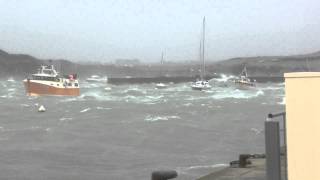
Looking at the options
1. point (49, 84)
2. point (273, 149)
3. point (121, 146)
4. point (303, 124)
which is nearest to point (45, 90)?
point (49, 84)

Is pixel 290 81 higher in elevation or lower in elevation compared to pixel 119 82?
lower

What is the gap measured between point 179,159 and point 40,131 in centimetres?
1634

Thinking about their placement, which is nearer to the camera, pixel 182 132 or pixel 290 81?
pixel 290 81

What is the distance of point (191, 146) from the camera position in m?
29.0

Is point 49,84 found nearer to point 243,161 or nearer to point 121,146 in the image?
point 121,146

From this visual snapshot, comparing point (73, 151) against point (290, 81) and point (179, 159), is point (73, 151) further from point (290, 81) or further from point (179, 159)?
point (290, 81)

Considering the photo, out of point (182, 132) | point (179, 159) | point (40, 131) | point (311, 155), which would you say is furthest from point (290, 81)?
point (40, 131)

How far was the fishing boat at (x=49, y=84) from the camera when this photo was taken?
3297 inches

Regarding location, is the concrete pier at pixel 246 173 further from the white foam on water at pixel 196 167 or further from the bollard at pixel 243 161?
the white foam on water at pixel 196 167

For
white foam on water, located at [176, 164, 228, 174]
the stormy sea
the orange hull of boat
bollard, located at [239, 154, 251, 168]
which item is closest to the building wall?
bollard, located at [239, 154, 251, 168]

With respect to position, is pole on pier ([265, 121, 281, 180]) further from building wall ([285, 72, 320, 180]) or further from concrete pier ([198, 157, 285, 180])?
concrete pier ([198, 157, 285, 180])

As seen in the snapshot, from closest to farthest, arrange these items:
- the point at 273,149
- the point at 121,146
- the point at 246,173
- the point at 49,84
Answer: the point at 273,149 < the point at 246,173 < the point at 121,146 < the point at 49,84

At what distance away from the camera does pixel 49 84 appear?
84.0 metres

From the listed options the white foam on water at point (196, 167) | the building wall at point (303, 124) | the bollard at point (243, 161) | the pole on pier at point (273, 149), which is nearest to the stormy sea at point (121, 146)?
the white foam on water at point (196, 167)
